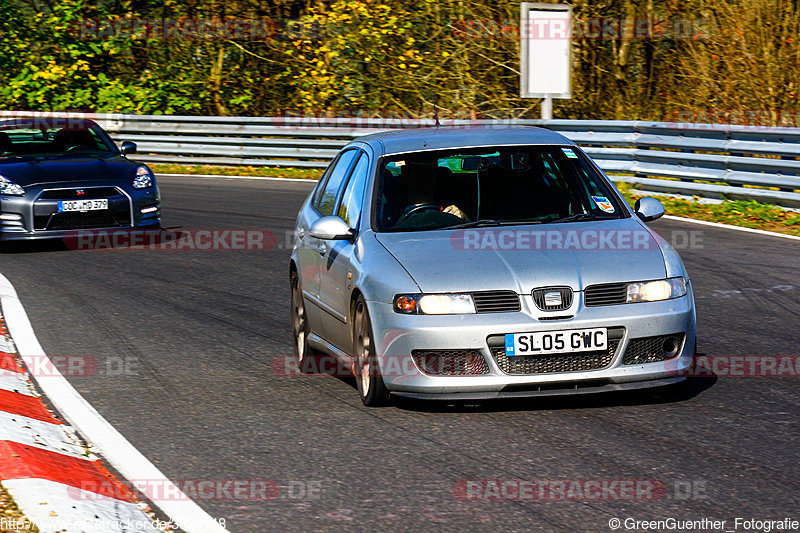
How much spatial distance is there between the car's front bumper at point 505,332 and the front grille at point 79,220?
894 cm

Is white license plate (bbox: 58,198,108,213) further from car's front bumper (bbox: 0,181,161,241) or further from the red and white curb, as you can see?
the red and white curb

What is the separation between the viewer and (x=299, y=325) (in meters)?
8.14

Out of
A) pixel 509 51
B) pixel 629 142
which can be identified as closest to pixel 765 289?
pixel 629 142

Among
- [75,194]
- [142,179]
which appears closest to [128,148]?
[142,179]

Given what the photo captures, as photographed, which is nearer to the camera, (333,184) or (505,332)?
(505,332)

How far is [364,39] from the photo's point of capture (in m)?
28.2

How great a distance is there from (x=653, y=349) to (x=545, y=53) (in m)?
15.0

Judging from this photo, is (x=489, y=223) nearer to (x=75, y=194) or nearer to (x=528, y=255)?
(x=528, y=255)

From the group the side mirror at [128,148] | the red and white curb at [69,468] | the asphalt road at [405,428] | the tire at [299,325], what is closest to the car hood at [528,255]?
the asphalt road at [405,428]

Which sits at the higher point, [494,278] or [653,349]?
[494,278]

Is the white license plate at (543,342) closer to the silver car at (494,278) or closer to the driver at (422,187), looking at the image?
the silver car at (494,278)

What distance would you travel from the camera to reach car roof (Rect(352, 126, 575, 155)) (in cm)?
739

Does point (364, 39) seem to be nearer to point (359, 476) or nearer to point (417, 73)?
point (417, 73)

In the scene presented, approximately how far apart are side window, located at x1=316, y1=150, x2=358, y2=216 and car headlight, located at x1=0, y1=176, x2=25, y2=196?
23.5 ft
